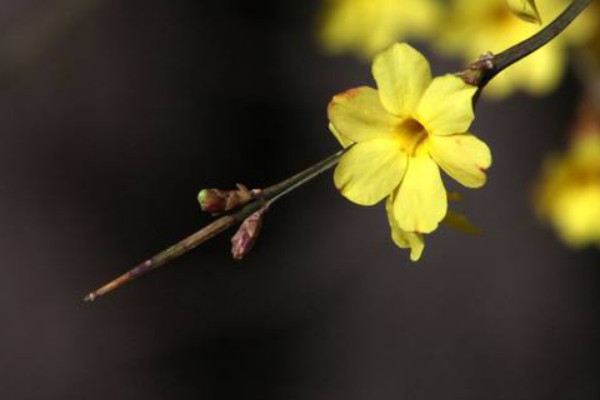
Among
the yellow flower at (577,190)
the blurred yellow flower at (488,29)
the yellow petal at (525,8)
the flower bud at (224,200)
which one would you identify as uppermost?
the blurred yellow flower at (488,29)

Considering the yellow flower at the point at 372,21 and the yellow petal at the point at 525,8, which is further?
the yellow flower at the point at 372,21

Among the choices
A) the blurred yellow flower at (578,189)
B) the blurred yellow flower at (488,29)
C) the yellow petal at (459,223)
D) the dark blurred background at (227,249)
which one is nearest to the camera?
the yellow petal at (459,223)

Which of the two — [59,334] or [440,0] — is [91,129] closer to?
[59,334]

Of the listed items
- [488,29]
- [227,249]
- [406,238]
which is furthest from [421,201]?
[227,249]

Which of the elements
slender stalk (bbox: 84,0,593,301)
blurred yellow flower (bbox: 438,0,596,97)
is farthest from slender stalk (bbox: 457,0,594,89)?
blurred yellow flower (bbox: 438,0,596,97)

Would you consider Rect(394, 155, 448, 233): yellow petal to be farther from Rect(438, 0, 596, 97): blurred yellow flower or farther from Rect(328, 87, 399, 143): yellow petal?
Rect(438, 0, 596, 97): blurred yellow flower

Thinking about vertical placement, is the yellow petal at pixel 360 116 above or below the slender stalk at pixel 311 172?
above

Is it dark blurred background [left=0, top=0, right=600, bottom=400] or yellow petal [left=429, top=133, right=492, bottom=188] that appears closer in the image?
yellow petal [left=429, top=133, right=492, bottom=188]

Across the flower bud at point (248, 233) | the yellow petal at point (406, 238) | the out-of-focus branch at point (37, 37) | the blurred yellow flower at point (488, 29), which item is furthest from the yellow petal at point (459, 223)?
the out-of-focus branch at point (37, 37)

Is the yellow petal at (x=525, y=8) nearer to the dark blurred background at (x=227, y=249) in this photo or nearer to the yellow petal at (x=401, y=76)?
the yellow petal at (x=401, y=76)
